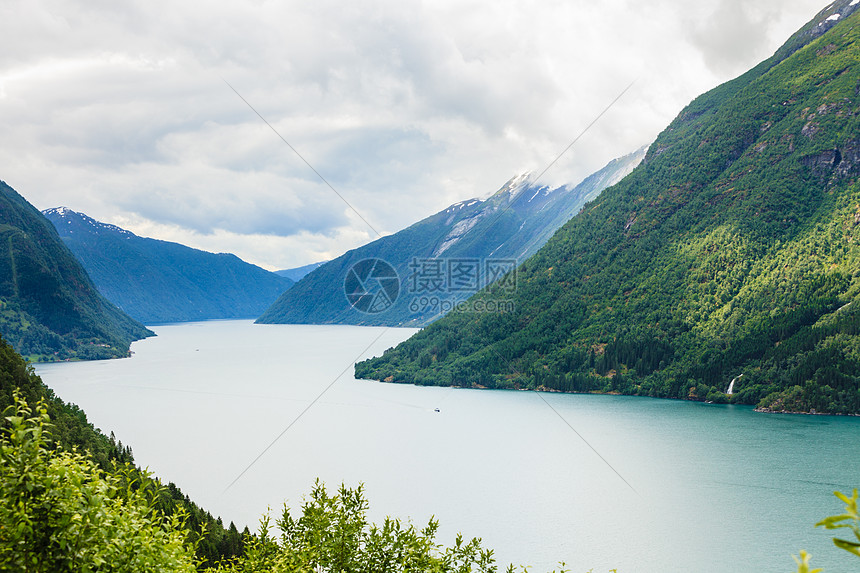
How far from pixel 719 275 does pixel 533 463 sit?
6370 cm

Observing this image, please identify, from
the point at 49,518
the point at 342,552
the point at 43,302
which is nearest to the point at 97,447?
the point at 342,552

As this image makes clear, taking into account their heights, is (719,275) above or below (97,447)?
above

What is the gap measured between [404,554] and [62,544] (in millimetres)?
8226

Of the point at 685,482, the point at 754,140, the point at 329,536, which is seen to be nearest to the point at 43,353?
the point at 685,482

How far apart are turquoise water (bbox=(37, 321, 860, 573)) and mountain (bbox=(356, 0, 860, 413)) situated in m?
8.06

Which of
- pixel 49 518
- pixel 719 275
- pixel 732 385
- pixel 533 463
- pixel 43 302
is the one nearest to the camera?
pixel 49 518

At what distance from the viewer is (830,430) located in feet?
199

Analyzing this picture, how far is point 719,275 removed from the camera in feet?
326

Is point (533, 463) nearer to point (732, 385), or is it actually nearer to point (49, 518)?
point (732, 385)

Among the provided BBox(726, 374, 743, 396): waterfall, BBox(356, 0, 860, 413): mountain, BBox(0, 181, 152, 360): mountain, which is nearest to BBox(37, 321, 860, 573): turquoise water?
BBox(726, 374, 743, 396): waterfall

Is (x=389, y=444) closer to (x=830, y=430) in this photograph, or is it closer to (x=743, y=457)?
(x=743, y=457)

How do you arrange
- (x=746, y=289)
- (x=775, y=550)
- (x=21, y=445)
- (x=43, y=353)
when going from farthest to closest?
(x=43, y=353) < (x=746, y=289) < (x=775, y=550) < (x=21, y=445)

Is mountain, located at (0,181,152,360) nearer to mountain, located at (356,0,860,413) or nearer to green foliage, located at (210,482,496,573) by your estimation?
mountain, located at (356,0,860,413)

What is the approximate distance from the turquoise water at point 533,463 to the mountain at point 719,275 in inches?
317
